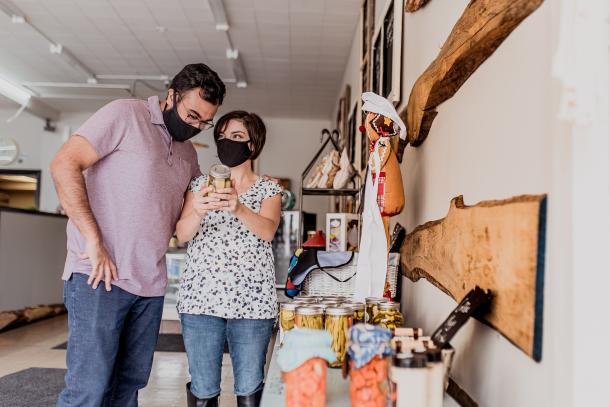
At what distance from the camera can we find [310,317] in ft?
4.84

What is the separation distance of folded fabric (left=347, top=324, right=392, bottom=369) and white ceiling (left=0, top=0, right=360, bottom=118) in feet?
13.9

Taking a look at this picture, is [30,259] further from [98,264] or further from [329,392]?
[329,392]

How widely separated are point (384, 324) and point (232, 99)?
7021mm

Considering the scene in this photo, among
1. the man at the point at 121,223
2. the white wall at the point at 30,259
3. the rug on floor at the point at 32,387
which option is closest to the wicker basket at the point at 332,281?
the man at the point at 121,223

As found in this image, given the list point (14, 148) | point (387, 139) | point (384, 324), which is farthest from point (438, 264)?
point (14, 148)

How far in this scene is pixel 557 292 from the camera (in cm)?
93

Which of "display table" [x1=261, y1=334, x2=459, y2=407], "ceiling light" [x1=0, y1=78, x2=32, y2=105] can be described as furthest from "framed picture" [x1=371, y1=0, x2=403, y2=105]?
"ceiling light" [x1=0, y1=78, x2=32, y2=105]

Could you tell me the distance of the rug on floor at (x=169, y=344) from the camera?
179 inches

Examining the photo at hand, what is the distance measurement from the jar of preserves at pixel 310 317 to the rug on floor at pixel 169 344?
3.28m

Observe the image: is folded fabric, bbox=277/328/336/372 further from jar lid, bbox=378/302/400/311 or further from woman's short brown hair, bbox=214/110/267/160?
woman's short brown hair, bbox=214/110/267/160

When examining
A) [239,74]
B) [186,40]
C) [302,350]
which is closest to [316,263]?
[302,350]

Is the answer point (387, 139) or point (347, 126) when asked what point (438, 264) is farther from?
point (347, 126)

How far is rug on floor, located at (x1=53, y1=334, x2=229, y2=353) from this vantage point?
455 cm

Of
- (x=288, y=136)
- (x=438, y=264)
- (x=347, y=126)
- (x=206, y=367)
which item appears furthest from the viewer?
(x=288, y=136)
